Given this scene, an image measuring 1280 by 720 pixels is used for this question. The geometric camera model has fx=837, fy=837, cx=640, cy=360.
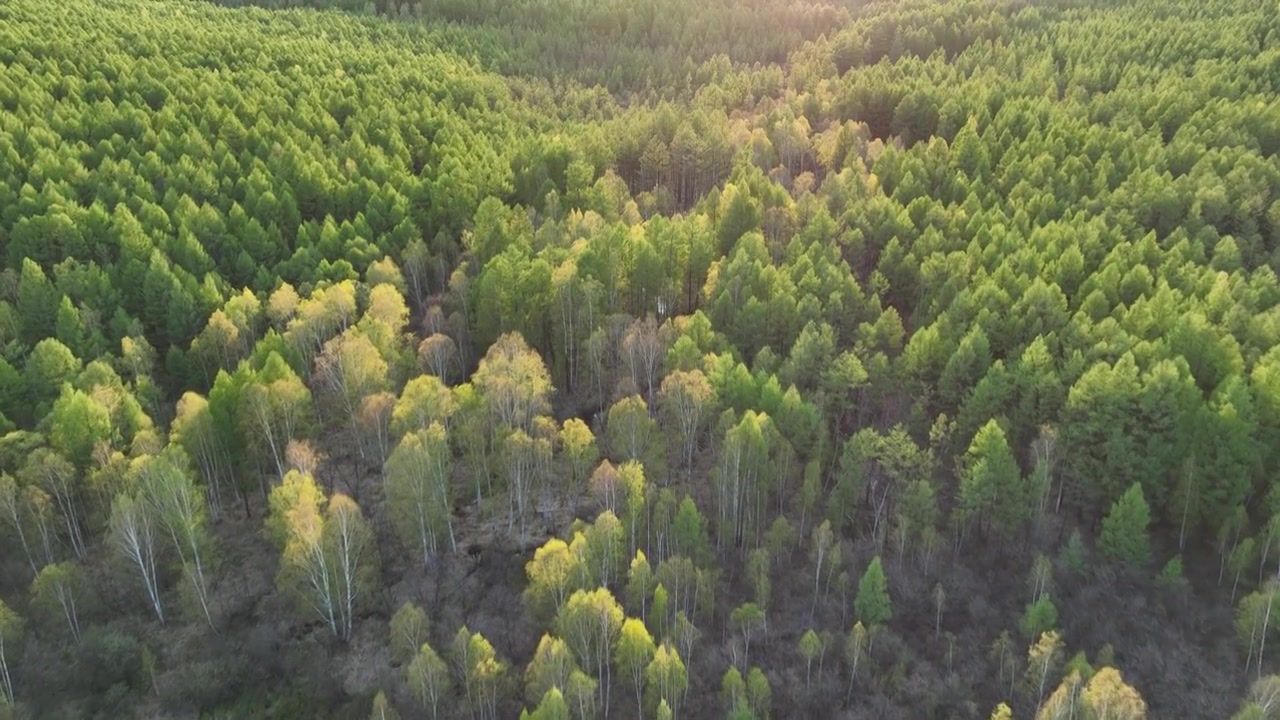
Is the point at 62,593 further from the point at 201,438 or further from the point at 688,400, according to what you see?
the point at 688,400

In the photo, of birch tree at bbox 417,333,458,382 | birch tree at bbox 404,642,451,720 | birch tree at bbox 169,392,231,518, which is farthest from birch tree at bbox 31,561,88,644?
birch tree at bbox 417,333,458,382

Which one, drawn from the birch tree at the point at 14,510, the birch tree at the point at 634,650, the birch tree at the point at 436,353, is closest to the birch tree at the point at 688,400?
the birch tree at the point at 436,353

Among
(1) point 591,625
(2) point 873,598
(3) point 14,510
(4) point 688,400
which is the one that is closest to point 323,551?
(1) point 591,625

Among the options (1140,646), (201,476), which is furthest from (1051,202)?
(201,476)

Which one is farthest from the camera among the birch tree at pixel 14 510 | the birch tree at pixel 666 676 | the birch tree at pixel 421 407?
the birch tree at pixel 421 407

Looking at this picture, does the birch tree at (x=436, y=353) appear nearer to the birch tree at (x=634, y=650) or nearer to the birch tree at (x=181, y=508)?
the birch tree at (x=181, y=508)

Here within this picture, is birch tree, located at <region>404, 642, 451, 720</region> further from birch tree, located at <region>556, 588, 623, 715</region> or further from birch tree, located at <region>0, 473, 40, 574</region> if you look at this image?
birch tree, located at <region>0, 473, 40, 574</region>

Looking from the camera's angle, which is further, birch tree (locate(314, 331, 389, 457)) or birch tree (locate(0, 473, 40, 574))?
birch tree (locate(314, 331, 389, 457))

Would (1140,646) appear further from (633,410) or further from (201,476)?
(201,476)

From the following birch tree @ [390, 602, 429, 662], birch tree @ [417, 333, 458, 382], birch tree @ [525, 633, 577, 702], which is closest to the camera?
birch tree @ [525, 633, 577, 702]

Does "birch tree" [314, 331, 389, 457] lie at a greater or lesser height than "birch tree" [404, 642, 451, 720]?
greater
